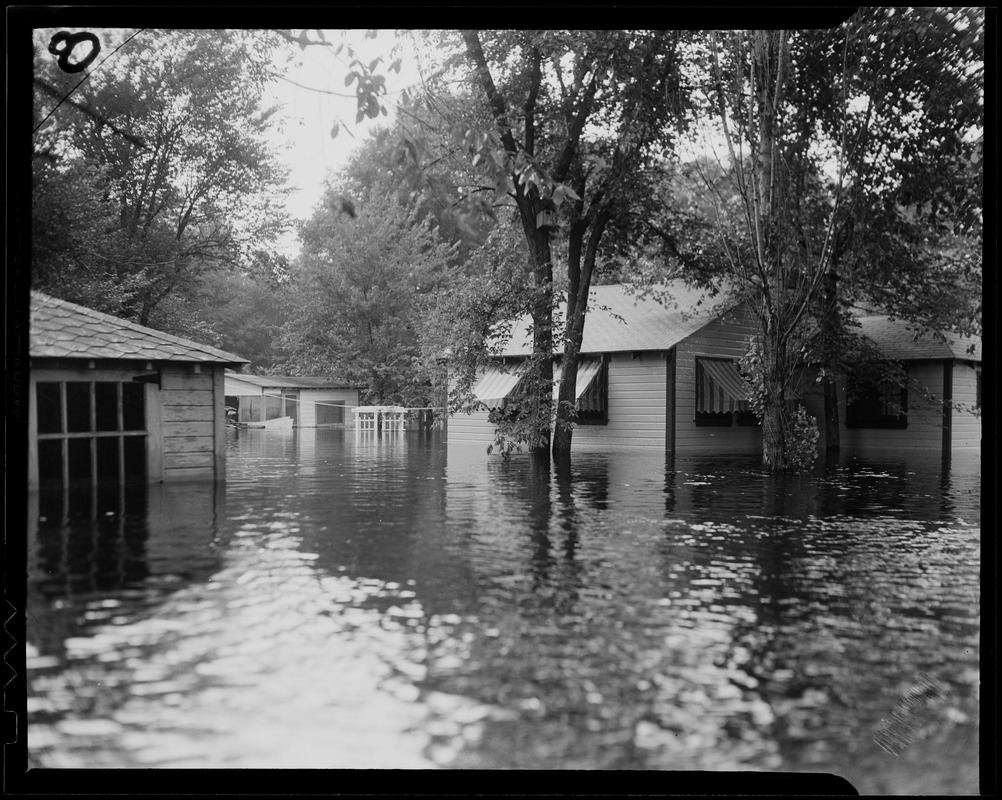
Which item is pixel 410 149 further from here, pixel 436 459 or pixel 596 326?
pixel 596 326

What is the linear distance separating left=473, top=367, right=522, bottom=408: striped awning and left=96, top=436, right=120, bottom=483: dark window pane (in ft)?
40.0

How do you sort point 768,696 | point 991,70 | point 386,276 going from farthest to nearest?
point 386,276
point 768,696
point 991,70

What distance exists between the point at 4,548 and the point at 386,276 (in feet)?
34.8

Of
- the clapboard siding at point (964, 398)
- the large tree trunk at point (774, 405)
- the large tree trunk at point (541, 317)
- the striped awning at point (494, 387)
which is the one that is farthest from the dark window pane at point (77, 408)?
the clapboard siding at point (964, 398)

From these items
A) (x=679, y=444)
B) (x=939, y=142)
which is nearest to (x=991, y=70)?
(x=939, y=142)

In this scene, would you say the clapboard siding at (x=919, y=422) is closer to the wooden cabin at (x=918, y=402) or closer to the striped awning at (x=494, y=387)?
the wooden cabin at (x=918, y=402)

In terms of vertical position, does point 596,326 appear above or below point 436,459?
above

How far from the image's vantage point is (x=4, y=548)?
319 centimetres

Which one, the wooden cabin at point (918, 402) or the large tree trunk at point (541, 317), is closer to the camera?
the large tree trunk at point (541, 317)

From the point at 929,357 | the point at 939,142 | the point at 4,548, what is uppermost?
the point at 939,142

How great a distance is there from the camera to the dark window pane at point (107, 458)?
605 cm

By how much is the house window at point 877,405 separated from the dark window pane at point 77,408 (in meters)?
14.5

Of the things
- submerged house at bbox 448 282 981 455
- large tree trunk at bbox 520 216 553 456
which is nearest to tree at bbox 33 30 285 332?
large tree trunk at bbox 520 216 553 456

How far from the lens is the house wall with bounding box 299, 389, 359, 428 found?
58.9 feet
